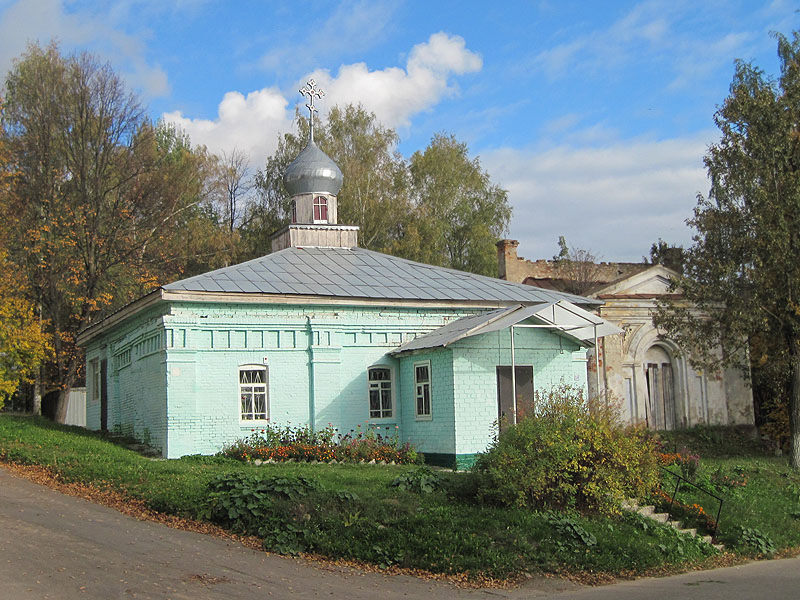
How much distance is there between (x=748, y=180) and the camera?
2095 centimetres

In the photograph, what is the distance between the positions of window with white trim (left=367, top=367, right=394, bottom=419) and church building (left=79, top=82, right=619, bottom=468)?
3 centimetres

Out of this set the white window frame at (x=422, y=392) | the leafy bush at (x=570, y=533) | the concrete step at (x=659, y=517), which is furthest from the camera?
the white window frame at (x=422, y=392)

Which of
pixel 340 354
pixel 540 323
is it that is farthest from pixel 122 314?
pixel 540 323

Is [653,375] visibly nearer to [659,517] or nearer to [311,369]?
[311,369]

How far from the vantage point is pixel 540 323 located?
62.3ft

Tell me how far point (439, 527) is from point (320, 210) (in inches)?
603

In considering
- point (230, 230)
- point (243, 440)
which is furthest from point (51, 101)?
point (243, 440)

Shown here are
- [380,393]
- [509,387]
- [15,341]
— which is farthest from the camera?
[15,341]

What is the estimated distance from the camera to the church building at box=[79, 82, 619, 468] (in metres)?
18.4

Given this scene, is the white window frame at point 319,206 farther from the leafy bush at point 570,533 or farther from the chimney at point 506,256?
the leafy bush at point 570,533

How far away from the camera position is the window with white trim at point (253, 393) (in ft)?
63.4

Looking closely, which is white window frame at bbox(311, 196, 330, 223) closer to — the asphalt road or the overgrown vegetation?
the overgrown vegetation

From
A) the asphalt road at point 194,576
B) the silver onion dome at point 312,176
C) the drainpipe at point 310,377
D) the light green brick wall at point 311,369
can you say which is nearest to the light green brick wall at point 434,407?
the light green brick wall at point 311,369

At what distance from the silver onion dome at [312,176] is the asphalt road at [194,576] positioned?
1495 cm
